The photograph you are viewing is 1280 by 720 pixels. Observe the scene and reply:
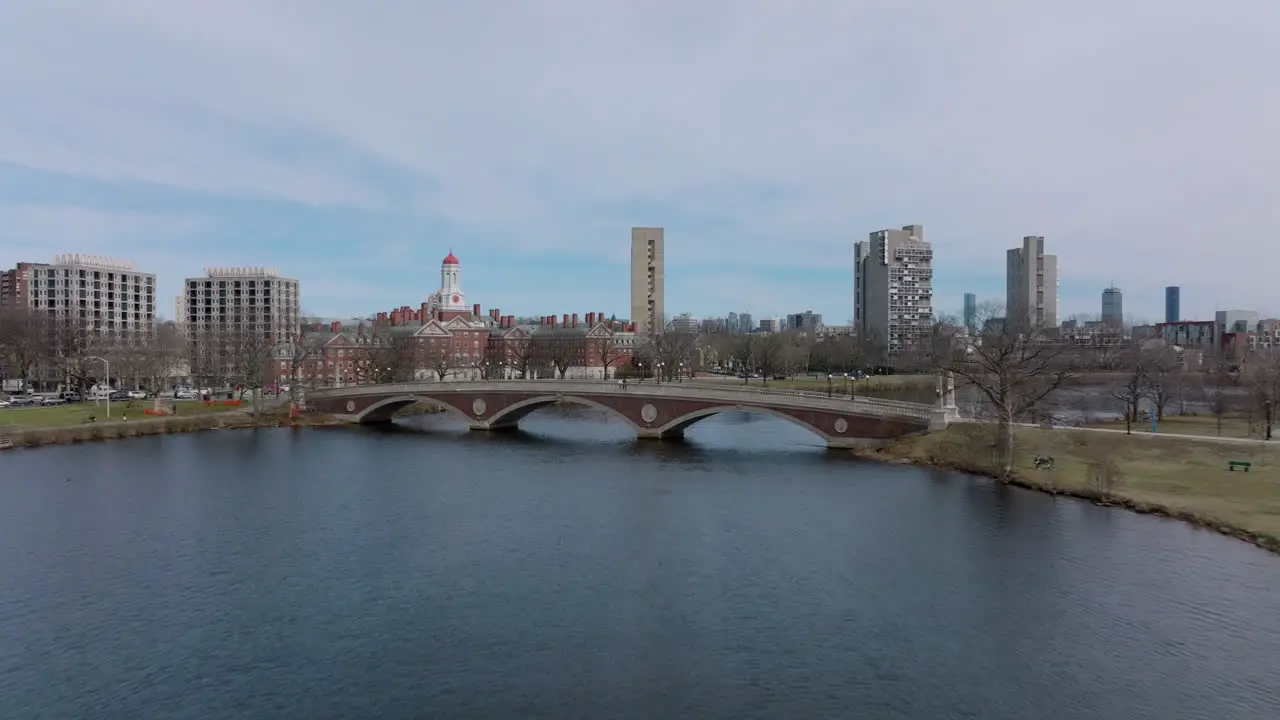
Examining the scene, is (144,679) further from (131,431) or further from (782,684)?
(131,431)

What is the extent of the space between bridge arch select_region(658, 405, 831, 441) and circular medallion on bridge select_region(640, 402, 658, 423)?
105 centimetres

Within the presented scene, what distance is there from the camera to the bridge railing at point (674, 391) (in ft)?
184

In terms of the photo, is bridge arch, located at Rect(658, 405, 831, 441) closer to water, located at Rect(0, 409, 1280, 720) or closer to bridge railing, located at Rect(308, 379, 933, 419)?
bridge railing, located at Rect(308, 379, 933, 419)

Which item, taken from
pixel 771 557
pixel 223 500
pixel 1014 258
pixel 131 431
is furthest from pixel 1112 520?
pixel 1014 258

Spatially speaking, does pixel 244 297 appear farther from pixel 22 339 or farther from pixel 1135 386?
pixel 1135 386

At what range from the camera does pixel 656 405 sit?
64938 millimetres

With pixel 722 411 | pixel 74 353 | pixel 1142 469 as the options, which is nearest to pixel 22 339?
pixel 74 353

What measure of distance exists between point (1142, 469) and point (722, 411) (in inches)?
1139

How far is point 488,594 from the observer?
27.3 meters

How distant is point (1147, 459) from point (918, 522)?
55.6 feet

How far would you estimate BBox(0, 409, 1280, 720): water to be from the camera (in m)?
20.3

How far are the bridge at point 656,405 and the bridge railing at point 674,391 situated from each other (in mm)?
71

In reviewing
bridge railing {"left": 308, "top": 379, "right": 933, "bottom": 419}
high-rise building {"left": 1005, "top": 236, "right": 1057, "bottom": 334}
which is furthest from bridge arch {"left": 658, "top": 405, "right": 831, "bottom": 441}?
high-rise building {"left": 1005, "top": 236, "right": 1057, "bottom": 334}

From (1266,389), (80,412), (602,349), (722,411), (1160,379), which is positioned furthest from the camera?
(602,349)
